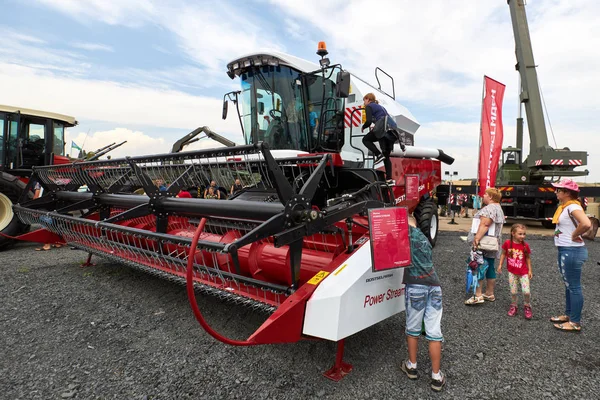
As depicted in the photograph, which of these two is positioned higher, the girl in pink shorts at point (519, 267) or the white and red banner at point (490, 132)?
the white and red banner at point (490, 132)

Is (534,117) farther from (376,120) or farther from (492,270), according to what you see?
(492,270)

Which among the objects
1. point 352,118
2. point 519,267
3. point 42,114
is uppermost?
point 42,114

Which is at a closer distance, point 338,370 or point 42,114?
point 338,370

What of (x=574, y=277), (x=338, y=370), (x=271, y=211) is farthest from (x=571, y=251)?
(x=271, y=211)

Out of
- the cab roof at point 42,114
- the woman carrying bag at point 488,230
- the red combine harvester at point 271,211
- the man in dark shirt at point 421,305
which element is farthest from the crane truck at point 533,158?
the cab roof at point 42,114

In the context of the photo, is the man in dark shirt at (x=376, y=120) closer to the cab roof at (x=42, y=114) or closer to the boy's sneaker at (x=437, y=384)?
the boy's sneaker at (x=437, y=384)

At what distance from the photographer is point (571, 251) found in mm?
3238

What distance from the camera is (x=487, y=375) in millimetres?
2451

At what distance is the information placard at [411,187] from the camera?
239 inches

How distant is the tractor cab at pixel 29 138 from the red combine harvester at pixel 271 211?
293cm

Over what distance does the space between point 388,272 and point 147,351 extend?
6.24 ft

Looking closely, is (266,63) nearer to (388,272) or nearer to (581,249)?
(388,272)

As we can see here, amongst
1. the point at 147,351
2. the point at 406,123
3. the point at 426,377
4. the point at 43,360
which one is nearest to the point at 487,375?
the point at 426,377

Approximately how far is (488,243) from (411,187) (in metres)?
2.53
